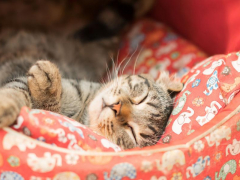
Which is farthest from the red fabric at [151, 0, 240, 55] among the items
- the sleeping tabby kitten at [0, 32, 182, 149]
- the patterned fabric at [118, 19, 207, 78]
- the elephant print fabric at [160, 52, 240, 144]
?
the sleeping tabby kitten at [0, 32, 182, 149]

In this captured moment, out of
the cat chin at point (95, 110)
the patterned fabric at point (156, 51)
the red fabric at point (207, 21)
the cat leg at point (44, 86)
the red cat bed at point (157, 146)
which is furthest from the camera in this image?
the patterned fabric at point (156, 51)

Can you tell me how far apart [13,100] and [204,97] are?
2.62ft

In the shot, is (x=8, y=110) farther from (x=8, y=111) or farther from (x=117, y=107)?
(x=117, y=107)

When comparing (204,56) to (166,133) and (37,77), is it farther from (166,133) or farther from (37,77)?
(37,77)

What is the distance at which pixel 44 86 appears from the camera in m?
1.11

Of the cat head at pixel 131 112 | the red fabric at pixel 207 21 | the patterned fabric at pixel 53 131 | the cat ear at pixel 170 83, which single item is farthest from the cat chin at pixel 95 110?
the red fabric at pixel 207 21

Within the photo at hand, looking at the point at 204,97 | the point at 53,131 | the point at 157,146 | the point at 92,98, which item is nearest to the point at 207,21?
the point at 204,97

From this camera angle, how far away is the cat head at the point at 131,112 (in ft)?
3.82

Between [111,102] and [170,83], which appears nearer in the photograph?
[111,102]

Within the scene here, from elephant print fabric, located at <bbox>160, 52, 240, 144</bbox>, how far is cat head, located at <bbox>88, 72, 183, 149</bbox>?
59 mm

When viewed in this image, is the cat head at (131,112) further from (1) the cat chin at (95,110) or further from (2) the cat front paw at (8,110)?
(2) the cat front paw at (8,110)

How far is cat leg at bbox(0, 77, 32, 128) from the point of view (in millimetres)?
860

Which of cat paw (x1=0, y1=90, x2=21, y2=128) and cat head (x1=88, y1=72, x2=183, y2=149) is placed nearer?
cat paw (x1=0, y1=90, x2=21, y2=128)

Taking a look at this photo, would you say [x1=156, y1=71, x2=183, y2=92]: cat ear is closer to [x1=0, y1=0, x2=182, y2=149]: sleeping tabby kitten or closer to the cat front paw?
[x1=0, y1=0, x2=182, y2=149]: sleeping tabby kitten
